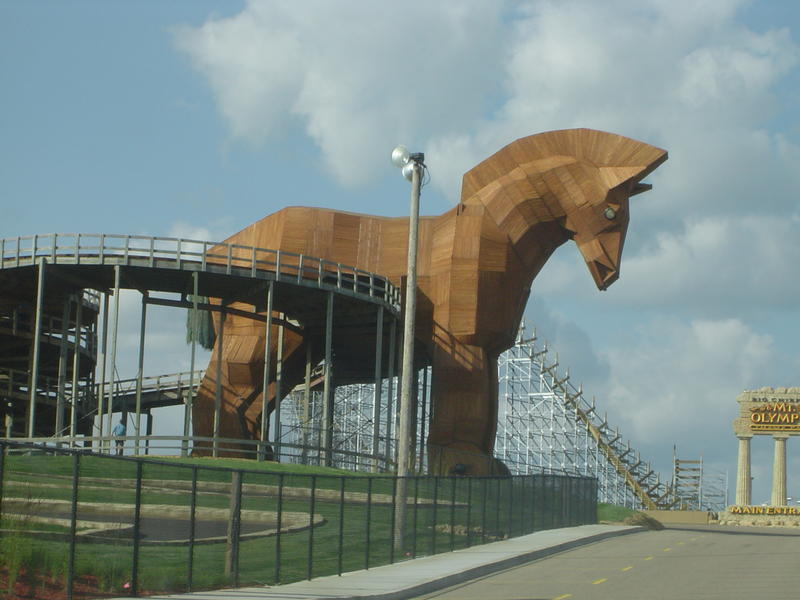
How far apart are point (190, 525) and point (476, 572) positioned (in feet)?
21.1

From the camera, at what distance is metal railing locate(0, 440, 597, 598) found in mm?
14789

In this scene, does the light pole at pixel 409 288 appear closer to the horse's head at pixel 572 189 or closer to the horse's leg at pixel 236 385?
the horse's head at pixel 572 189

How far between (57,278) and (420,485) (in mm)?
15935

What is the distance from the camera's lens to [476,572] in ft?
71.7

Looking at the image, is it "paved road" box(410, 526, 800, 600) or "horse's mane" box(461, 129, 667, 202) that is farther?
"horse's mane" box(461, 129, 667, 202)

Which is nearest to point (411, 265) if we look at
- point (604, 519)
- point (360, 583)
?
point (360, 583)

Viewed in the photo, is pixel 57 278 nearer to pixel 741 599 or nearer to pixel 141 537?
pixel 141 537

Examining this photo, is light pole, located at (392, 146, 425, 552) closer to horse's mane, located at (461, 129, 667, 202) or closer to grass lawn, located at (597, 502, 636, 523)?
horse's mane, located at (461, 129, 667, 202)

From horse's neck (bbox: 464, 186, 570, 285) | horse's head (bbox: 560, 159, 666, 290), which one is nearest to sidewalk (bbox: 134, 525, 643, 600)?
horse's head (bbox: 560, 159, 666, 290)

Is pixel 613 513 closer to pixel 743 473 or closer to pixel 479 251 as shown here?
pixel 479 251

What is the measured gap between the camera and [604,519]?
1620 inches

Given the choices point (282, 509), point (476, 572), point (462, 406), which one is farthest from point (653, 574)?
point (462, 406)

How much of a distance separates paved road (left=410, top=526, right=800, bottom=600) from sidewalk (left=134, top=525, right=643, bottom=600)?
13.8 inches

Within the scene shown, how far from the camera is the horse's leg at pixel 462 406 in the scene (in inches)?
1512
